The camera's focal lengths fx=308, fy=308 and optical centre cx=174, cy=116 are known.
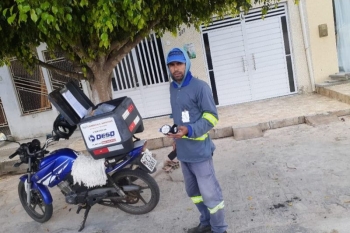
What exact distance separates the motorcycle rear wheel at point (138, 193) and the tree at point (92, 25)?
142cm

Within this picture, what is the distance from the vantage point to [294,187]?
357 centimetres

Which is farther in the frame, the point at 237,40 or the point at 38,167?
the point at 237,40

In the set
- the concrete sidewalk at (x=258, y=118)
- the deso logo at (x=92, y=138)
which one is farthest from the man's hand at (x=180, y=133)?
the concrete sidewalk at (x=258, y=118)

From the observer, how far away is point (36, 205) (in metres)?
3.88

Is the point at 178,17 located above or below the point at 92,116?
above

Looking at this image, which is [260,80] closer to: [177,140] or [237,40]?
[237,40]

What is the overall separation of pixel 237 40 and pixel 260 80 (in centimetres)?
121

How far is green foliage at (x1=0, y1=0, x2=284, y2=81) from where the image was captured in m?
2.60

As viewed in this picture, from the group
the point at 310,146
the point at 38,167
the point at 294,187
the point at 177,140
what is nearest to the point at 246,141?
the point at 310,146

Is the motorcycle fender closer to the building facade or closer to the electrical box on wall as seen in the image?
the building facade

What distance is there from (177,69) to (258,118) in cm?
425

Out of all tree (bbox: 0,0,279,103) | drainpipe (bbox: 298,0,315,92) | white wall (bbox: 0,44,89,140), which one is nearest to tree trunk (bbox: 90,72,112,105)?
tree (bbox: 0,0,279,103)

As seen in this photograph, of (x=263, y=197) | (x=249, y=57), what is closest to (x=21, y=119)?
(x=249, y=57)

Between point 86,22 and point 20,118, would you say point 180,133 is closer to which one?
point 86,22
